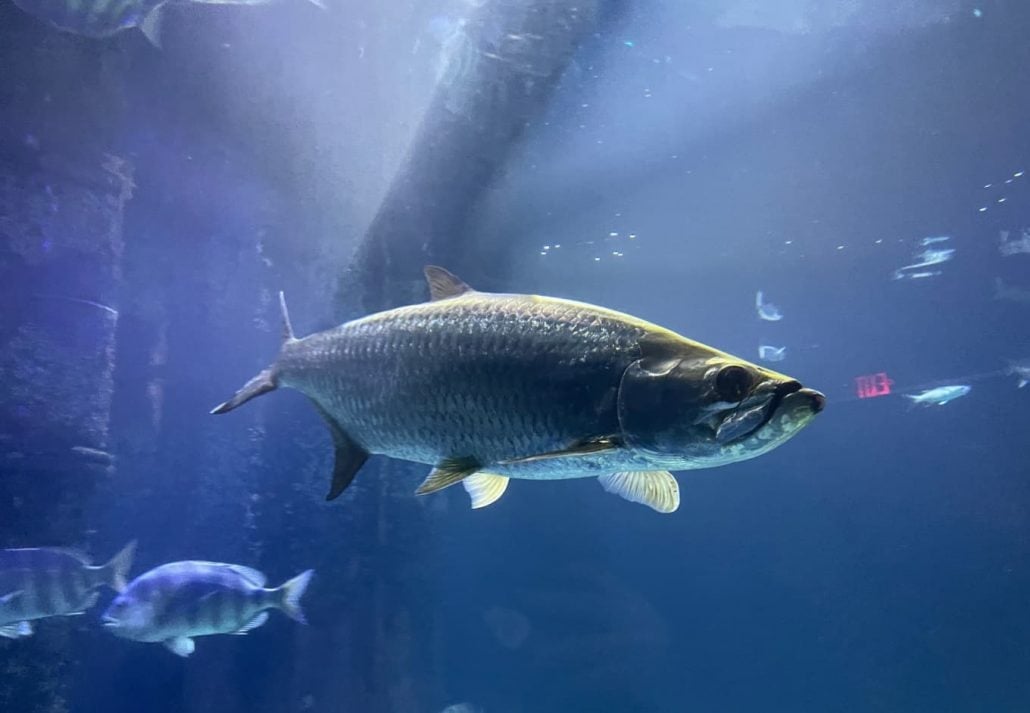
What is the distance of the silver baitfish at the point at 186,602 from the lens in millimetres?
5297

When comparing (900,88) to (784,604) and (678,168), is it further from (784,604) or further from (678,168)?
(784,604)

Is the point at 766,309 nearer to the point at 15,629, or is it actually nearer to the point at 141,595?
the point at 141,595

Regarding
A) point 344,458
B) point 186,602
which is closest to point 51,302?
point 186,602

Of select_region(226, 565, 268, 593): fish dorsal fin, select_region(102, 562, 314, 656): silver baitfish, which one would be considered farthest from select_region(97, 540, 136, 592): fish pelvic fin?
select_region(226, 565, 268, 593): fish dorsal fin

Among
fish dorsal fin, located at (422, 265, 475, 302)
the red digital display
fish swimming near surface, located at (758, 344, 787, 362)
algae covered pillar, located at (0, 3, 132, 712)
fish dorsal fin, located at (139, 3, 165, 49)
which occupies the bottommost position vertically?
fish dorsal fin, located at (422, 265, 475, 302)

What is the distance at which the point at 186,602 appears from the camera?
5.29m

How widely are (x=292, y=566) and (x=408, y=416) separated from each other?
932 centimetres

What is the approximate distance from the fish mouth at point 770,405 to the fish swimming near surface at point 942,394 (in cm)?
2317

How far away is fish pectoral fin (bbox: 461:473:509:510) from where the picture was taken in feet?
7.91

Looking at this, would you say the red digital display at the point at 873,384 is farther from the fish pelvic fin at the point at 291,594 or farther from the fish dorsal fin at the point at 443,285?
the fish dorsal fin at the point at 443,285

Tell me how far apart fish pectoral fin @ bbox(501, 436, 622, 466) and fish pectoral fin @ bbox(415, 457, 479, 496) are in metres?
0.24

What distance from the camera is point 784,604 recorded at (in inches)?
1025

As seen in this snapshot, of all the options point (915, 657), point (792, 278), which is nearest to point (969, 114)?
point (792, 278)

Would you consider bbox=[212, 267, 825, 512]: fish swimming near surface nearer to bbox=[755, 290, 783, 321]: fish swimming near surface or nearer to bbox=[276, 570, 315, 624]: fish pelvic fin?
bbox=[276, 570, 315, 624]: fish pelvic fin
